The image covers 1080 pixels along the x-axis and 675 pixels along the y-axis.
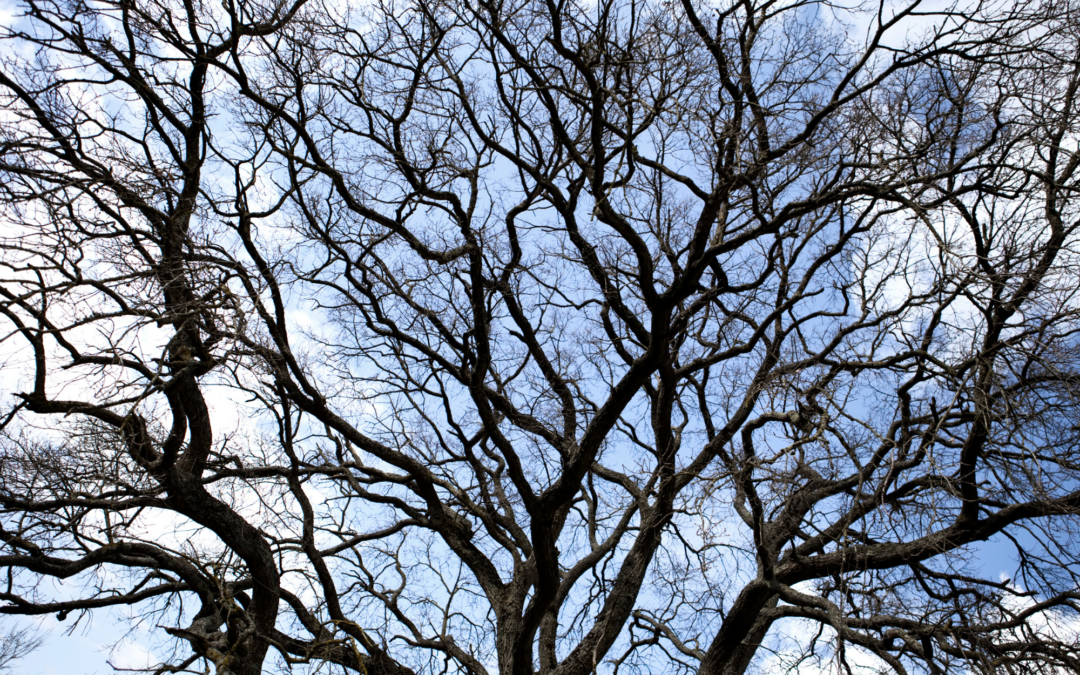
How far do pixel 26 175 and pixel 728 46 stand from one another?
211 inches

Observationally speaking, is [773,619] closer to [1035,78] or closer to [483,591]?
[483,591]

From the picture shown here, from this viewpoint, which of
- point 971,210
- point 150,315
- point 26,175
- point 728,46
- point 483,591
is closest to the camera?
point 150,315

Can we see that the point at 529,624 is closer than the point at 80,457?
No

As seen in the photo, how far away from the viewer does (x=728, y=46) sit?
6.01m

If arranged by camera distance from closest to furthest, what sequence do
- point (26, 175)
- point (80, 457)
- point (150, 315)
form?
point (150, 315)
point (26, 175)
point (80, 457)

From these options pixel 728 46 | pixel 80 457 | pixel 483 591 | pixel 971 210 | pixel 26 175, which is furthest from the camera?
pixel 483 591

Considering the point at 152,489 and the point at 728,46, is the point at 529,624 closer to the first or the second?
the point at 152,489

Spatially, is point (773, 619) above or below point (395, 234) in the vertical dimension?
below

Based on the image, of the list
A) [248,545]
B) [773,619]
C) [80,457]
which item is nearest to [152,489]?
[80,457]

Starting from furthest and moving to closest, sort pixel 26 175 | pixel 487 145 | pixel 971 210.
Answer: pixel 487 145 → pixel 971 210 → pixel 26 175

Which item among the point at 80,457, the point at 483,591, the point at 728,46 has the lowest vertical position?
the point at 80,457

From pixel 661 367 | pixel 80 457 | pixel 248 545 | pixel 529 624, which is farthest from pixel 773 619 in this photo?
pixel 80 457

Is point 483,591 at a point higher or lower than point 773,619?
lower

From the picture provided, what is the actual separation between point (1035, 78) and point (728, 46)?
2.32m
